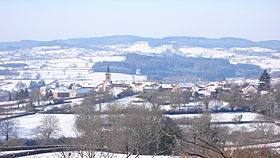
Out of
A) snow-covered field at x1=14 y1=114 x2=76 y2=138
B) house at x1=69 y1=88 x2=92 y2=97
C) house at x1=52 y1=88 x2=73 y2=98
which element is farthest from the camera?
house at x1=52 y1=88 x2=73 y2=98

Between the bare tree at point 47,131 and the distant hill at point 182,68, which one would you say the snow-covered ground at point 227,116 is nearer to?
the bare tree at point 47,131

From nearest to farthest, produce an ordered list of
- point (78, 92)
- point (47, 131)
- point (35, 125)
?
point (47, 131) < point (35, 125) < point (78, 92)

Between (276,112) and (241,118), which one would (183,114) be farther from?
(276,112)

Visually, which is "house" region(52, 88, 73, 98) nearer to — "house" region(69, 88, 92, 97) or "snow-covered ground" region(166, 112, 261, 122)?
"house" region(69, 88, 92, 97)

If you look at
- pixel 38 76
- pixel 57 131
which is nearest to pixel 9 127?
pixel 57 131

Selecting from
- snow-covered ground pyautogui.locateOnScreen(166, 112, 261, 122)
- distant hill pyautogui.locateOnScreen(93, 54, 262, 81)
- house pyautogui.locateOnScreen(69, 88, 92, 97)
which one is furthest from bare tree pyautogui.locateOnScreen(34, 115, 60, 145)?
distant hill pyautogui.locateOnScreen(93, 54, 262, 81)

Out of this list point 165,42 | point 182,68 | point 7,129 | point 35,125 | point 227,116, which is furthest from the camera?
point 165,42

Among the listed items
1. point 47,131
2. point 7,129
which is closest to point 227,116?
point 47,131

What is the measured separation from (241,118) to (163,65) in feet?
165

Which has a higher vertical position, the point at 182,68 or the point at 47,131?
the point at 47,131

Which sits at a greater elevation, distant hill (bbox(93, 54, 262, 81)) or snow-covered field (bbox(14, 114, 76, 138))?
snow-covered field (bbox(14, 114, 76, 138))

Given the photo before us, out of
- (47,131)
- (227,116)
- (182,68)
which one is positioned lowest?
(182,68)

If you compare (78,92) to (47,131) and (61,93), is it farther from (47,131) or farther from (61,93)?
(47,131)

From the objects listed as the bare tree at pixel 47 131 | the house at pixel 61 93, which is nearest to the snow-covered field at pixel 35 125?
the bare tree at pixel 47 131
